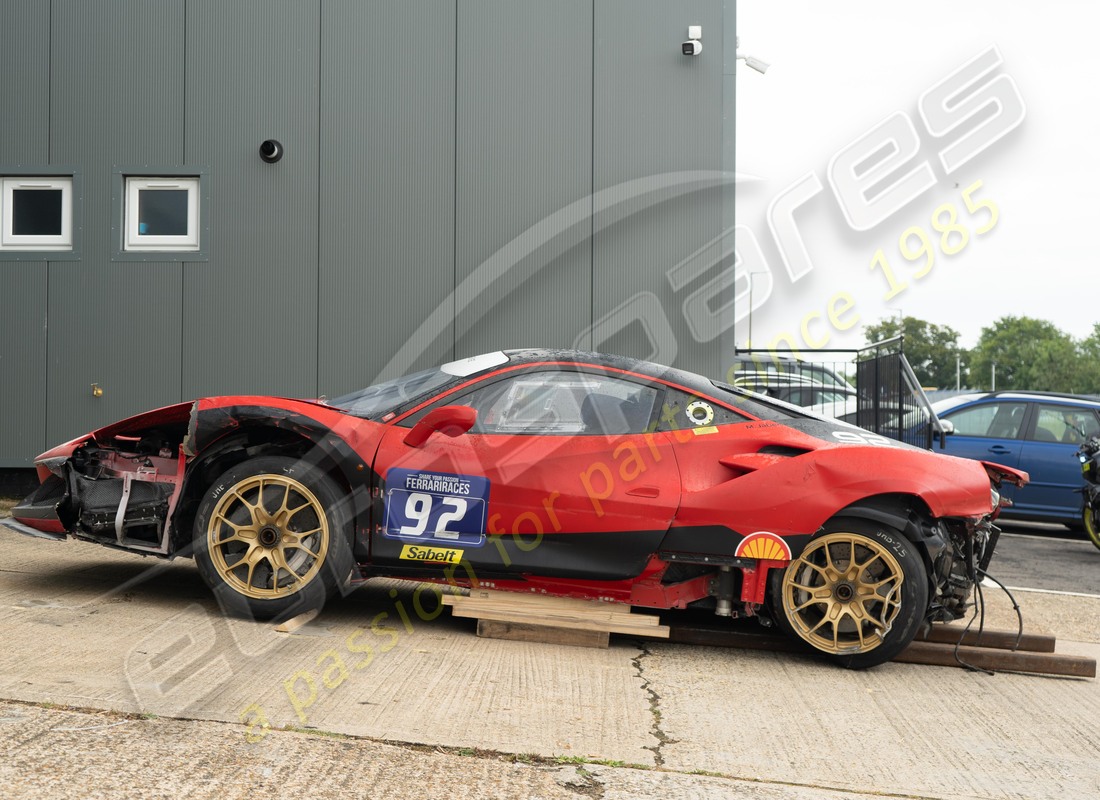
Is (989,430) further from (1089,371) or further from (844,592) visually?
(1089,371)

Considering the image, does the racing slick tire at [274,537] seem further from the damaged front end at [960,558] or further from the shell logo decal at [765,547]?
the damaged front end at [960,558]

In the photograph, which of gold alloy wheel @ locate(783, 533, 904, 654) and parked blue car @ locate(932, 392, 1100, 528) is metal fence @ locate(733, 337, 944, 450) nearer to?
parked blue car @ locate(932, 392, 1100, 528)

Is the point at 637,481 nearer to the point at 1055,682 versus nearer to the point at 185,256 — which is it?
the point at 1055,682

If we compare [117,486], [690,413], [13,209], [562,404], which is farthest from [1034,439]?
[13,209]

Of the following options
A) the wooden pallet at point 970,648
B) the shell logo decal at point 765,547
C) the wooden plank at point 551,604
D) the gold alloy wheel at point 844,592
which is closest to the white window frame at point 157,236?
the wooden plank at point 551,604

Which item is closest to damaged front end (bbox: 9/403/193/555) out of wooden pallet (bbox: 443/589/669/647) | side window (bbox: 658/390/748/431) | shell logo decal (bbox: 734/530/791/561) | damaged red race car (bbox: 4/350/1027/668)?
damaged red race car (bbox: 4/350/1027/668)

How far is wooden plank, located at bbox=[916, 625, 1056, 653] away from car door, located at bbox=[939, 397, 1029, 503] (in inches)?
233

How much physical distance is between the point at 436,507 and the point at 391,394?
0.75m

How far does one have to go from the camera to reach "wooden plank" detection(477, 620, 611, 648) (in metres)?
4.72

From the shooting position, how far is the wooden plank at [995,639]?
498cm

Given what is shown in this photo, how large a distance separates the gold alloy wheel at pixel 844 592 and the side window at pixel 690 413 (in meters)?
0.71

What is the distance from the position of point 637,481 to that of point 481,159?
5.00m

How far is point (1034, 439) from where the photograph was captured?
35.1ft

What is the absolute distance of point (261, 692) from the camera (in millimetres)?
3637
